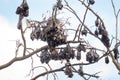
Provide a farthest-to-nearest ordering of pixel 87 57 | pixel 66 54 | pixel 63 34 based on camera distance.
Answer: pixel 87 57
pixel 66 54
pixel 63 34

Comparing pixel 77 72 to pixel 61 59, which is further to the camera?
pixel 77 72

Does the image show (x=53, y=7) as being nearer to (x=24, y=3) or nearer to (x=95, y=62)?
(x=24, y=3)

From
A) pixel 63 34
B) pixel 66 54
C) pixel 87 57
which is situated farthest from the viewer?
pixel 87 57

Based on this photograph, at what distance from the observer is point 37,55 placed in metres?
7.62

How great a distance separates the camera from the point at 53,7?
6.60 m

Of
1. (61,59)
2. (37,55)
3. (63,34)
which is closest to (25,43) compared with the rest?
(37,55)

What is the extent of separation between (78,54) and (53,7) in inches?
48.4

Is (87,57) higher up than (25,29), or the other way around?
(25,29)

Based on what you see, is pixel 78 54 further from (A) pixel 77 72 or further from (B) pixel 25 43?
(B) pixel 25 43

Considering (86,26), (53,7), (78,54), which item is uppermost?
(53,7)

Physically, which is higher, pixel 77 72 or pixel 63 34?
pixel 63 34

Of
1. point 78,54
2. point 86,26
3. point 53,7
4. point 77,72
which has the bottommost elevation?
point 77,72

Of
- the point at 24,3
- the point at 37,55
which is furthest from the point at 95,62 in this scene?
the point at 24,3

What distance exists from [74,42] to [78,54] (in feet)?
0.91
